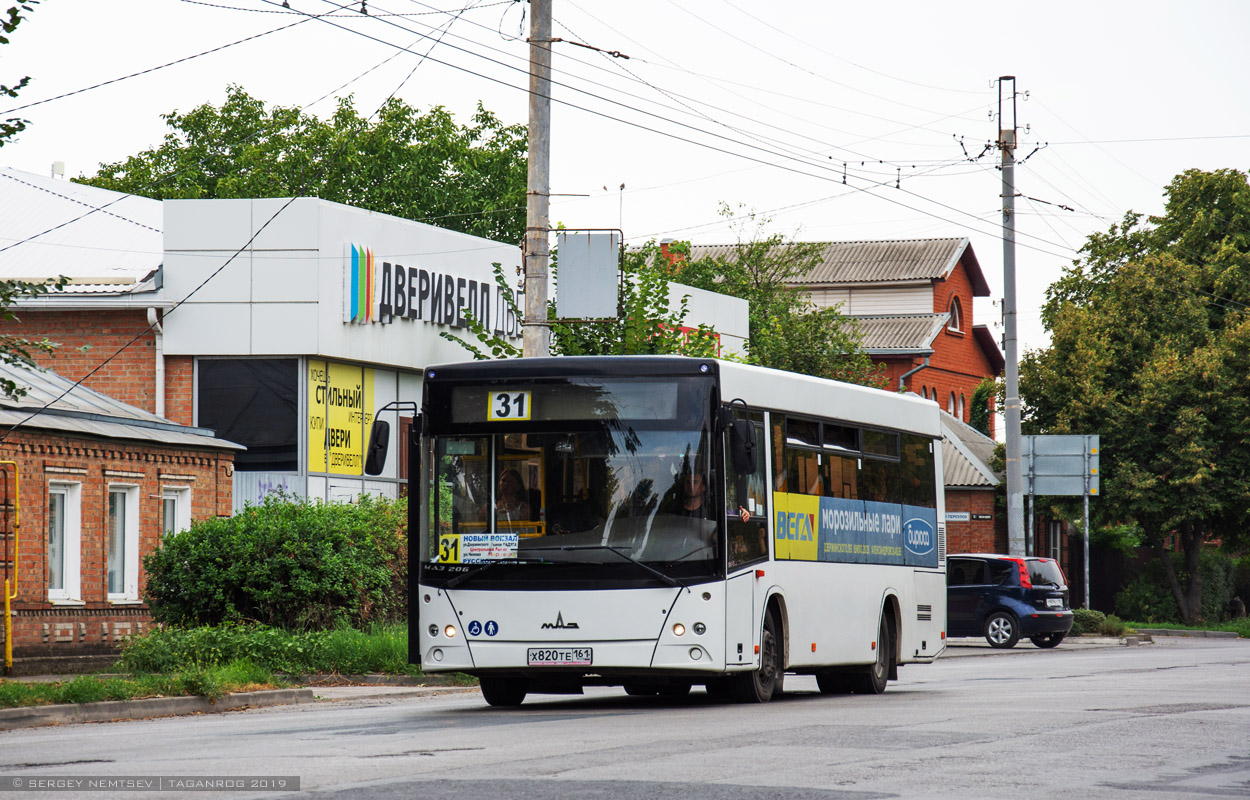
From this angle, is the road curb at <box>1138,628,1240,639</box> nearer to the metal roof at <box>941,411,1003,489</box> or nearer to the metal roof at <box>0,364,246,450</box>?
the metal roof at <box>941,411,1003,489</box>

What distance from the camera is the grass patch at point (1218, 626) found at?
139 feet

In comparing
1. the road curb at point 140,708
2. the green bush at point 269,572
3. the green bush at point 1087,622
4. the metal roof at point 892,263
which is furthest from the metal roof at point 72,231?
the metal roof at point 892,263

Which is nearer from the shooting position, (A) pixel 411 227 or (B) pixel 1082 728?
(B) pixel 1082 728

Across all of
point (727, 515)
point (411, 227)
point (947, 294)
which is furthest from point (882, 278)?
point (727, 515)

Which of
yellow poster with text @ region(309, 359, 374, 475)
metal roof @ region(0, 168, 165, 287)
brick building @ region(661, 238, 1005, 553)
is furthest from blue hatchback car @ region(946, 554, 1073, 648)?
brick building @ region(661, 238, 1005, 553)

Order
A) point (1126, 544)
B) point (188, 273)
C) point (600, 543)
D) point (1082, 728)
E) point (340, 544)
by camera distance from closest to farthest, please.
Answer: point (1082, 728) < point (600, 543) < point (340, 544) < point (188, 273) < point (1126, 544)

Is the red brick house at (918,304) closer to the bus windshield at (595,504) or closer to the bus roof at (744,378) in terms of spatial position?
the bus roof at (744,378)

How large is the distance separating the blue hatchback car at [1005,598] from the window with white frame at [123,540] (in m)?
14.9

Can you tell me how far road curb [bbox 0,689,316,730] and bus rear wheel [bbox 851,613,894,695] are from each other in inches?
225

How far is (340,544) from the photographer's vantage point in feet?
73.0

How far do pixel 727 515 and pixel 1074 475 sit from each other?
930 inches

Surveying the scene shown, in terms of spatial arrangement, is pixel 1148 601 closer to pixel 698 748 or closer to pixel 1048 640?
pixel 1048 640

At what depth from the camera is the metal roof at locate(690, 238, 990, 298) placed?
6650cm

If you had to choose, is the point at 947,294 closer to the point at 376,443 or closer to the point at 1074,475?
the point at 1074,475
